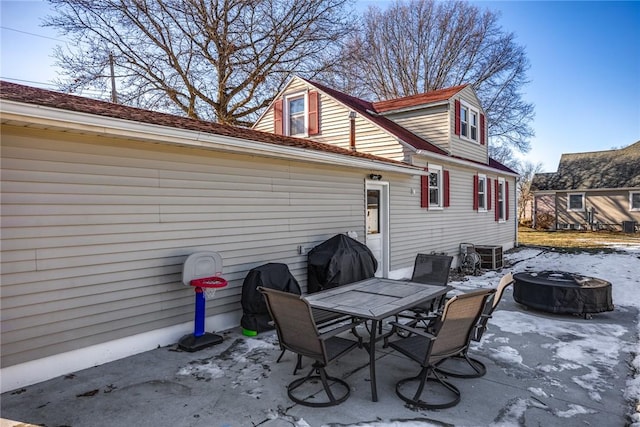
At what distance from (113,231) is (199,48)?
1161 centimetres

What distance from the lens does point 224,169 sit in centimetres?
504

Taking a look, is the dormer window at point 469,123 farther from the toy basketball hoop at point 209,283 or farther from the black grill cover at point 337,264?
the toy basketball hoop at point 209,283

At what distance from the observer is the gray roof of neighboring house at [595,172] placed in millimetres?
20969

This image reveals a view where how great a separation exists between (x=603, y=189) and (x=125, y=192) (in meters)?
24.7

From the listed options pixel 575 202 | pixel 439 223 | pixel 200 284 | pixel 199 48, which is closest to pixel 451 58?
pixel 575 202

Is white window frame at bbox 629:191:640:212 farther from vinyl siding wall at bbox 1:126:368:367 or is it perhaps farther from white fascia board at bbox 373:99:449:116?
vinyl siding wall at bbox 1:126:368:367

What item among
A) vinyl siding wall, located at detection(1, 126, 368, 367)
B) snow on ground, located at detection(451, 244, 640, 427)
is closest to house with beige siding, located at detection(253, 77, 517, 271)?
snow on ground, located at detection(451, 244, 640, 427)

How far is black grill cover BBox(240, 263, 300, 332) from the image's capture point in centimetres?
481

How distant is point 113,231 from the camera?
3.98 m

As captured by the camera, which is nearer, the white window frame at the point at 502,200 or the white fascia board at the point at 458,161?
the white fascia board at the point at 458,161

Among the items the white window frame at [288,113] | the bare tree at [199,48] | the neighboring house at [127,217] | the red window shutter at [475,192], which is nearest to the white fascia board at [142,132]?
the neighboring house at [127,217]

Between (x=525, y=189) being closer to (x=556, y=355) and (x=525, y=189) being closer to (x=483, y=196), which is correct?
(x=483, y=196)

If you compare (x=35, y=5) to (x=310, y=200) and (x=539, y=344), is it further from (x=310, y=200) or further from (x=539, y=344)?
(x=539, y=344)

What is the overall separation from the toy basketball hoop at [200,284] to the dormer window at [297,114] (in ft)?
22.6
